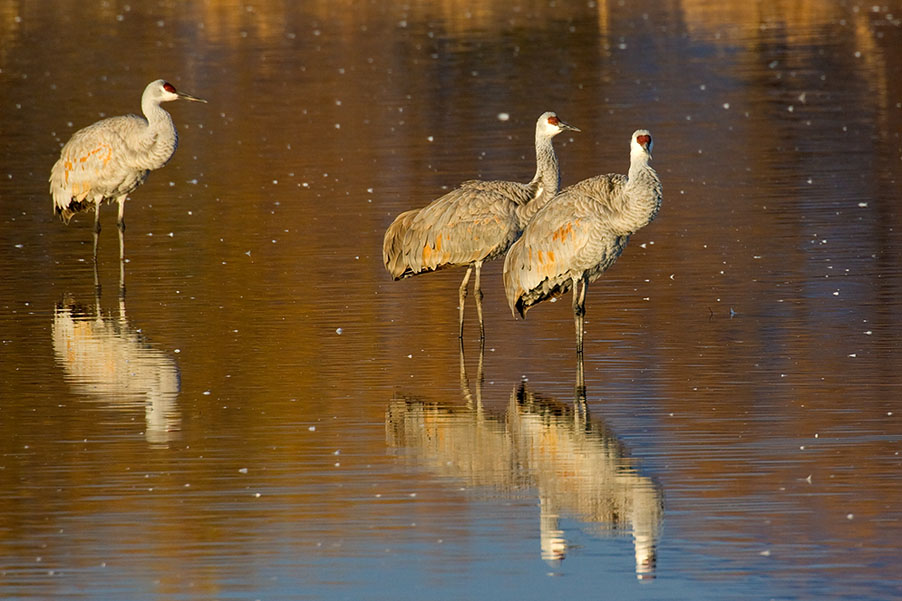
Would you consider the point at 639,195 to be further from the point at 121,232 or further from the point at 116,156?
the point at 116,156

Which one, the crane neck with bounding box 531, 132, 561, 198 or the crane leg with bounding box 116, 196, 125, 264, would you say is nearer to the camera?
the crane neck with bounding box 531, 132, 561, 198

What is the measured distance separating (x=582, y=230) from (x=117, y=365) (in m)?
3.33

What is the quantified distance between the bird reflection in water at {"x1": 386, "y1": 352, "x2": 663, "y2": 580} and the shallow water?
25 millimetres

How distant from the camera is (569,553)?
7992 millimetres

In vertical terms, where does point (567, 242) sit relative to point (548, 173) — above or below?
below

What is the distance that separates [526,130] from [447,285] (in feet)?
31.9

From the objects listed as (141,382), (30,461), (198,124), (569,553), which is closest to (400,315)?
(141,382)

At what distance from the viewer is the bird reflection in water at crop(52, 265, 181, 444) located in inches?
434

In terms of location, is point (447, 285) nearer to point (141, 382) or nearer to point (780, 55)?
point (141, 382)

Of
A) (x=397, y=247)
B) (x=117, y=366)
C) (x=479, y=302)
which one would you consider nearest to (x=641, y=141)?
(x=479, y=302)

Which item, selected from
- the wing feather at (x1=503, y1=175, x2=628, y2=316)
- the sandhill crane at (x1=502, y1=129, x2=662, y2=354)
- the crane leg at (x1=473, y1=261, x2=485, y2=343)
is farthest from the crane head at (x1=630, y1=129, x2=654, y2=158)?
the crane leg at (x1=473, y1=261, x2=485, y2=343)

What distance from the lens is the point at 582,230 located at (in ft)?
39.6

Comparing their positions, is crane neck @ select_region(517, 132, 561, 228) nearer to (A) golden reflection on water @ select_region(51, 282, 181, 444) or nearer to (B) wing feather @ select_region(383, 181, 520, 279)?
(B) wing feather @ select_region(383, 181, 520, 279)

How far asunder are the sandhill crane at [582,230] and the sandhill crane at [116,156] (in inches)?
235
